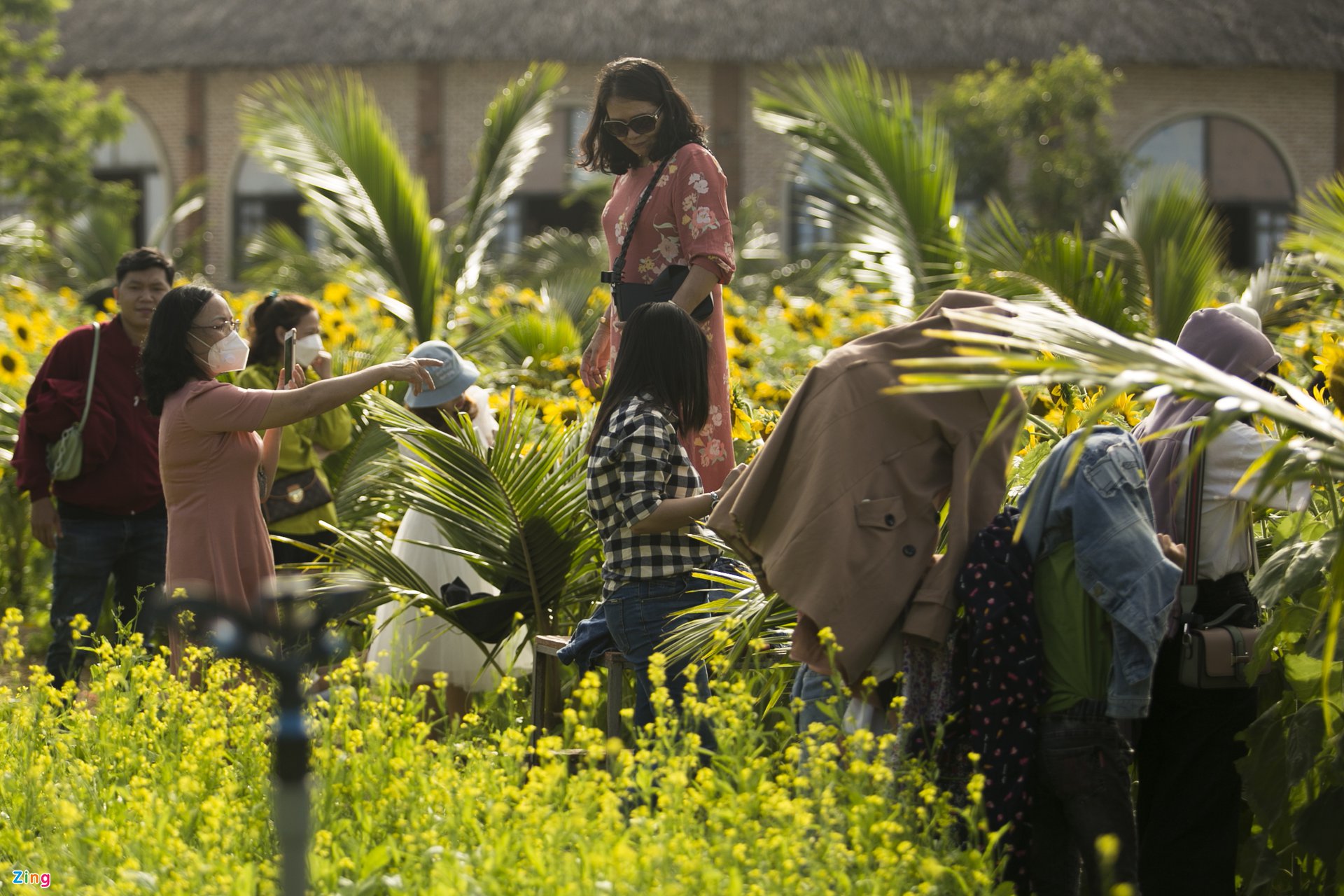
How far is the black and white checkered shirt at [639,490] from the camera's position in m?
4.01

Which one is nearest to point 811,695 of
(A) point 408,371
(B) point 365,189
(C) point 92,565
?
(A) point 408,371

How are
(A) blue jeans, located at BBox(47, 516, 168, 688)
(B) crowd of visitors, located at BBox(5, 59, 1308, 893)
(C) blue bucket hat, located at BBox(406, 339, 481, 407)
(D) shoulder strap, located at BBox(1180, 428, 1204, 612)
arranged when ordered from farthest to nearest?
(A) blue jeans, located at BBox(47, 516, 168, 688) → (C) blue bucket hat, located at BBox(406, 339, 481, 407) → (D) shoulder strap, located at BBox(1180, 428, 1204, 612) → (B) crowd of visitors, located at BBox(5, 59, 1308, 893)

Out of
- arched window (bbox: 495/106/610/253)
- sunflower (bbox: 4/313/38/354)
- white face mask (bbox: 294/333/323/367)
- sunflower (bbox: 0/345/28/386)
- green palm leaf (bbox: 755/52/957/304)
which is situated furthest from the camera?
arched window (bbox: 495/106/610/253)

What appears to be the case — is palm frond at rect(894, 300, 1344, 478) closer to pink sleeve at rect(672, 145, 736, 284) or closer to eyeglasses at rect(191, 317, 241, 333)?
pink sleeve at rect(672, 145, 736, 284)

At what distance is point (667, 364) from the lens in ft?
13.2

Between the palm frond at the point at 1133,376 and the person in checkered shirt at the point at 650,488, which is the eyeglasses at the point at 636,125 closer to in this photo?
the person in checkered shirt at the point at 650,488

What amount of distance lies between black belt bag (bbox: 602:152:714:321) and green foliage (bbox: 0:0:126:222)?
17.4 meters

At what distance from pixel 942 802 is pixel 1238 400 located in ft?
3.29

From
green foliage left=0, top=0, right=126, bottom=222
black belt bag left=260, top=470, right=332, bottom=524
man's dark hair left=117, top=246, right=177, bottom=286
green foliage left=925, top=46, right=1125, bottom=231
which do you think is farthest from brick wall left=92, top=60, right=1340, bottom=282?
man's dark hair left=117, top=246, right=177, bottom=286

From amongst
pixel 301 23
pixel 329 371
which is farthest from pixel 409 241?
pixel 301 23

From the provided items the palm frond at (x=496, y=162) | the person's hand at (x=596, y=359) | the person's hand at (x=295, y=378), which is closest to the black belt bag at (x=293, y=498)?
the person's hand at (x=295, y=378)

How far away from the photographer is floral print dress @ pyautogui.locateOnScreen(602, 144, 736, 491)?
4.82 meters

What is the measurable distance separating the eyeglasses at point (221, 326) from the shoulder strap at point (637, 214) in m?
1.16

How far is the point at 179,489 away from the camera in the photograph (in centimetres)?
481
